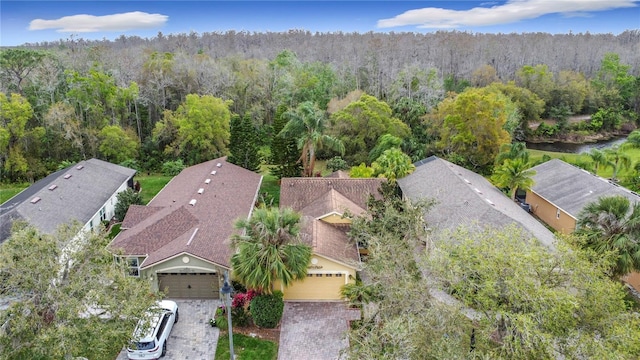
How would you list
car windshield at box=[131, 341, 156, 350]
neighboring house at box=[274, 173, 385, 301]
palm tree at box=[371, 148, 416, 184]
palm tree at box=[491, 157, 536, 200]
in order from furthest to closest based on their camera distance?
palm tree at box=[371, 148, 416, 184]
palm tree at box=[491, 157, 536, 200]
neighboring house at box=[274, 173, 385, 301]
car windshield at box=[131, 341, 156, 350]

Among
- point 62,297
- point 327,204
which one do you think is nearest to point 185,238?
point 327,204

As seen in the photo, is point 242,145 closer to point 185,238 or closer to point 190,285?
point 185,238

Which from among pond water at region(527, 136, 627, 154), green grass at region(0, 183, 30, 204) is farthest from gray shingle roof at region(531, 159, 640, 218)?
green grass at region(0, 183, 30, 204)

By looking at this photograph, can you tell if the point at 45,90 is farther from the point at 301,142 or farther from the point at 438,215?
the point at 438,215

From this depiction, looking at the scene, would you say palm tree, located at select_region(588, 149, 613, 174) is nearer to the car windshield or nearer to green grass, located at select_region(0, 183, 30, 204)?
the car windshield

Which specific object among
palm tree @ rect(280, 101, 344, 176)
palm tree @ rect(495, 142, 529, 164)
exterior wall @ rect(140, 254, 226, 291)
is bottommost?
exterior wall @ rect(140, 254, 226, 291)

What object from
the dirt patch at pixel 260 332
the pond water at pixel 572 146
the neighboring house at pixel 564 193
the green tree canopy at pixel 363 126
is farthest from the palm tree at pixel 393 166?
the pond water at pixel 572 146

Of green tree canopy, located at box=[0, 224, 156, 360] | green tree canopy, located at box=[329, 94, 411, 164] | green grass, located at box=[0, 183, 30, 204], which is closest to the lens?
green tree canopy, located at box=[0, 224, 156, 360]

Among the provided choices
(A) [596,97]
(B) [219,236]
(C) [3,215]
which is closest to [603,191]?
(B) [219,236]
